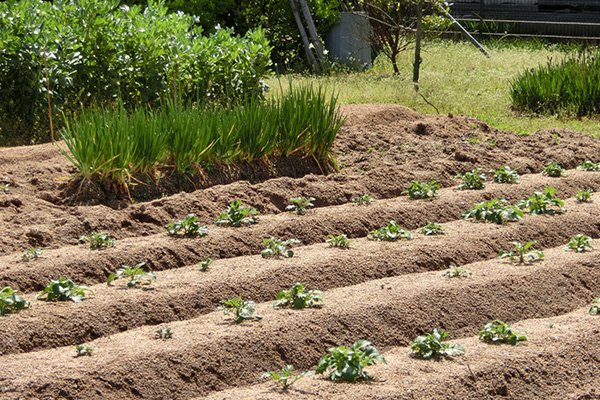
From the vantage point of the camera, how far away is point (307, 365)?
346 cm

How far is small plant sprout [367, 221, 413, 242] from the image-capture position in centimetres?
485

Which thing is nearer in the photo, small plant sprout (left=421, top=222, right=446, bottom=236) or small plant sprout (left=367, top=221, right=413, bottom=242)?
small plant sprout (left=367, top=221, right=413, bottom=242)

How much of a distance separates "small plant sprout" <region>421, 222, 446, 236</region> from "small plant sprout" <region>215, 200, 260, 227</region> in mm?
1121

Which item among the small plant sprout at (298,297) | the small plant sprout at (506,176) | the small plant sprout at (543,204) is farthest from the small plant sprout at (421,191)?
the small plant sprout at (298,297)

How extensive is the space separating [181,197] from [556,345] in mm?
2888

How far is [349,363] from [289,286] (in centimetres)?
111

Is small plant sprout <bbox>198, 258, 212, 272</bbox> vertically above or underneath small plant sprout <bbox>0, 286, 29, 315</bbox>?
underneath

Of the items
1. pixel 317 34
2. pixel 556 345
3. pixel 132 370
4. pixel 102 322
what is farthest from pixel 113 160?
pixel 317 34

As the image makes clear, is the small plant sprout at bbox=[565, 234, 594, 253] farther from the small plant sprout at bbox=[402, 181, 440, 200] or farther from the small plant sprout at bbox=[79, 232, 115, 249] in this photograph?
the small plant sprout at bbox=[79, 232, 115, 249]

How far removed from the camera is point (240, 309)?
3658 mm

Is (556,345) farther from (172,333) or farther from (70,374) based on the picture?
(70,374)

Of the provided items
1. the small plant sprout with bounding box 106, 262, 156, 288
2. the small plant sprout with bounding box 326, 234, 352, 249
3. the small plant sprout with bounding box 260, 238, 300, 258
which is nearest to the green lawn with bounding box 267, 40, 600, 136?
the small plant sprout with bounding box 326, 234, 352, 249

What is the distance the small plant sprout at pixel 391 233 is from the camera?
4.85 m

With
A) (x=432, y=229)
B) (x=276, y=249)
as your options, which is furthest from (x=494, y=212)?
(x=276, y=249)
